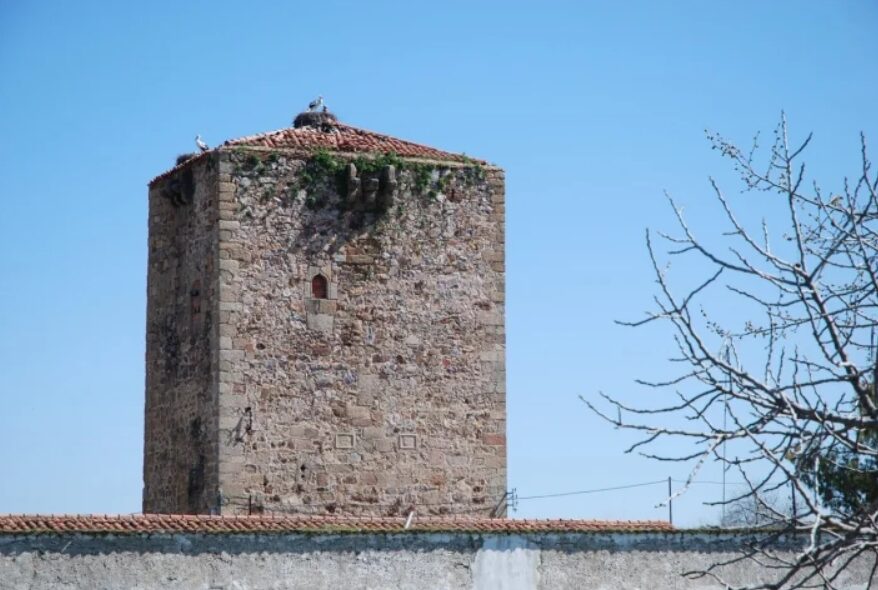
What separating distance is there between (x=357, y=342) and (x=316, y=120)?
2.91m

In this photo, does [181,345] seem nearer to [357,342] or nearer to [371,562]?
[357,342]

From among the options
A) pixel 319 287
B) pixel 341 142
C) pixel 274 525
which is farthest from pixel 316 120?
pixel 274 525

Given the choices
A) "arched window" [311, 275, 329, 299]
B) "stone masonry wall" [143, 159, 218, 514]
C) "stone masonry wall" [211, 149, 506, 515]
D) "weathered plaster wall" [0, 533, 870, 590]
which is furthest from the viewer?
"arched window" [311, 275, 329, 299]

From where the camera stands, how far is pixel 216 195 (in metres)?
20.2

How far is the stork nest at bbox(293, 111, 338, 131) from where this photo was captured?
21438 mm

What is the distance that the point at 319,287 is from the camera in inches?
798

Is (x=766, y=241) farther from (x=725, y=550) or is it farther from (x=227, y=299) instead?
(x=227, y=299)

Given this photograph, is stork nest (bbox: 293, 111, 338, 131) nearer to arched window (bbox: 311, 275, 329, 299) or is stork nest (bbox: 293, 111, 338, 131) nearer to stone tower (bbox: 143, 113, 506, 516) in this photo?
stone tower (bbox: 143, 113, 506, 516)

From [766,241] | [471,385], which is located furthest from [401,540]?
[766,241]

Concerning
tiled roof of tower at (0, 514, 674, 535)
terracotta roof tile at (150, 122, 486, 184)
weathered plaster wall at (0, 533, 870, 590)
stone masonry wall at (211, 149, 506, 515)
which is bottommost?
weathered plaster wall at (0, 533, 870, 590)

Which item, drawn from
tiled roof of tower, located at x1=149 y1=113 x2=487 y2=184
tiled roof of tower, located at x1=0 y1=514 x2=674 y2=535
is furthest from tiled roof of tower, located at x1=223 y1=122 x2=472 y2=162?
tiled roof of tower, located at x1=0 y1=514 x2=674 y2=535

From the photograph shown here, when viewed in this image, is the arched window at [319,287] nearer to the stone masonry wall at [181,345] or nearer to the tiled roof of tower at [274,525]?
the stone masonry wall at [181,345]

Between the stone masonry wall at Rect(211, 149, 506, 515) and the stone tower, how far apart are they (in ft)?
0.06

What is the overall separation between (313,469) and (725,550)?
4660 mm
